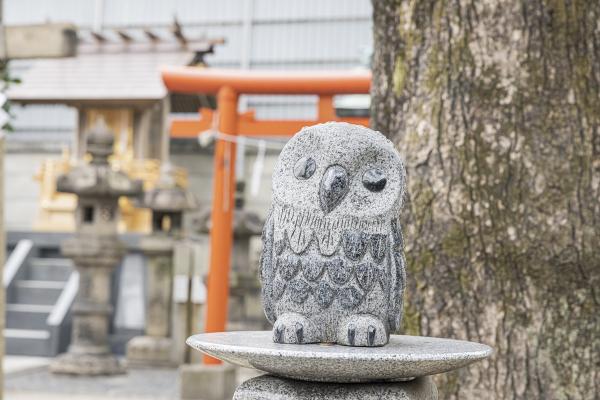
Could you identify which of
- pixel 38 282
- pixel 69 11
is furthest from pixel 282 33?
pixel 38 282

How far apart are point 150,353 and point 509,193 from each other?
652cm

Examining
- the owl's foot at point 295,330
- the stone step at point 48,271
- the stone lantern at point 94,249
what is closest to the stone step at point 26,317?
the stone step at point 48,271

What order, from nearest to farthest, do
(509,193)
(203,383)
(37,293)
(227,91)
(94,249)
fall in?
1. (509,193)
2. (203,383)
3. (227,91)
4. (94,249)
5. (37,293)

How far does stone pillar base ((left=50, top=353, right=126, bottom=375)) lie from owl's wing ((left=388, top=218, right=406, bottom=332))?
20.8ft

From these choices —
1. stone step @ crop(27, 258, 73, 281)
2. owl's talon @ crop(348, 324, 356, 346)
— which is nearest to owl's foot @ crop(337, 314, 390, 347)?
owl's talon @ crop(348, 324, 356, 346)

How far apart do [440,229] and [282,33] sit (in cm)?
1326

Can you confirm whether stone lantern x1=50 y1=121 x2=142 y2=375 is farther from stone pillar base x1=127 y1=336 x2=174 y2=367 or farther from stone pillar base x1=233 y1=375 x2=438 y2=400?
stone pillar base x1=233 y1=375 x2=438 y2=400

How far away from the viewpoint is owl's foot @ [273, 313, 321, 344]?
2516 mm

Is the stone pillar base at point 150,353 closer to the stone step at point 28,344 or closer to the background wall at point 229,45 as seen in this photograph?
the stone step at point 28,344

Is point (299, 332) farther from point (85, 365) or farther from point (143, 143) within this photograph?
point (143, 143)

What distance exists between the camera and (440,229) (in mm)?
3443

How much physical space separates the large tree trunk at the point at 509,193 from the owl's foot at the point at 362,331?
93 cm

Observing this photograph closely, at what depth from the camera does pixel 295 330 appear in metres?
2.52

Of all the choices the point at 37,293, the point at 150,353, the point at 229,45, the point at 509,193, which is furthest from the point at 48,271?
the point at 509,193
